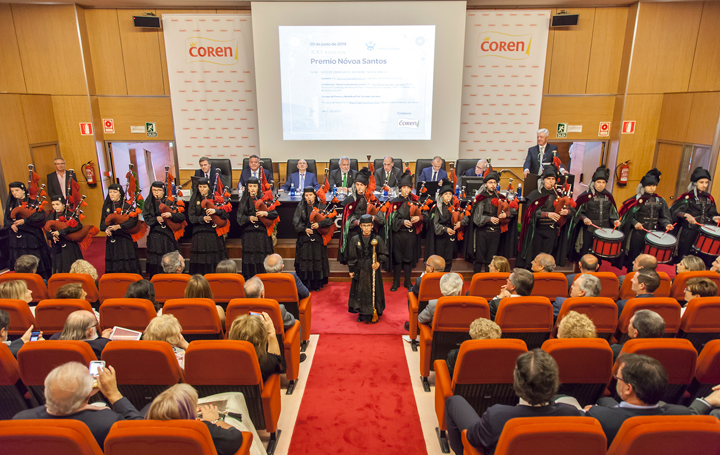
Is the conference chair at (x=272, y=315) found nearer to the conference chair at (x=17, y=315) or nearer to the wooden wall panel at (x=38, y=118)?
the conference chair at (x=17, y=315)

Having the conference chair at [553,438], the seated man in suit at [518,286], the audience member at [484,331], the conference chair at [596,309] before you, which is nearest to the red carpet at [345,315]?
the seated man in suit at [518,286]

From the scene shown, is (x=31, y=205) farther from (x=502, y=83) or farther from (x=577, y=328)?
(x=502, y=83)

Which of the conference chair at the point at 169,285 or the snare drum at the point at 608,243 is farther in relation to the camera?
the snare drum at the point at 608,243

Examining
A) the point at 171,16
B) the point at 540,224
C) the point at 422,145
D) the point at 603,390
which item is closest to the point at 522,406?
the point at 603,390

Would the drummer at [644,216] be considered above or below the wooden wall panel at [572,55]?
below

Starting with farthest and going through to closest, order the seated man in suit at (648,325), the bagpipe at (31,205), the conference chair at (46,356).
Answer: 1. the bagpipe at (31,205)
2. the seated man in suit at (648,325)
3. the conference chair at (46,356)

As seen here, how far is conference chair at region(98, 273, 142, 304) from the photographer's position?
4004 millimetres

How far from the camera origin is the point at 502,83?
28.0ft

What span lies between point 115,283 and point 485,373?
3.49 m

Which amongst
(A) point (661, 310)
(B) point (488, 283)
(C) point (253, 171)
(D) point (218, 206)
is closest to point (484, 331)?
(B) point (488, 283)

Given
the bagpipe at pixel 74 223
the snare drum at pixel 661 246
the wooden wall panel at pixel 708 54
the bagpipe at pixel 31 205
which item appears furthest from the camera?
the wooden wall panel at pixel 708 54

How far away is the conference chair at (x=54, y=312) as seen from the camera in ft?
10.7

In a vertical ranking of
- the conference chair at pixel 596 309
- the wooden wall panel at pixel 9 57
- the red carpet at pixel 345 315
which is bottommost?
the red carpet at pixel 345 315

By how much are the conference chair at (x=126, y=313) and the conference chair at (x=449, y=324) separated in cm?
227
